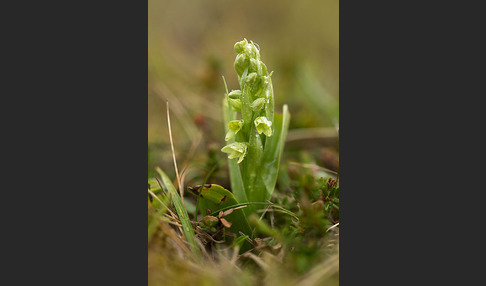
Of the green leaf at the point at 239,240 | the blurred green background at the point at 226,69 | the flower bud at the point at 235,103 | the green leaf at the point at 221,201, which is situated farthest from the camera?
the blurred green background at the point at 226,69

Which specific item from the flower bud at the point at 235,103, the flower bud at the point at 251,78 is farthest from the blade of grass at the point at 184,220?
the flower bud at the point at 251,78

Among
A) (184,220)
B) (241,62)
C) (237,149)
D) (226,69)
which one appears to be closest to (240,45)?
(241,62)

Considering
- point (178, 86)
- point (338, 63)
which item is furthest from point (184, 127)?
point (338, 63)

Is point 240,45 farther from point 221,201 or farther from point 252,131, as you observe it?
point 221,201

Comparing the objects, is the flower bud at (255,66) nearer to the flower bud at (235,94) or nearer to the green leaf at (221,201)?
the flower bud at (235,94)

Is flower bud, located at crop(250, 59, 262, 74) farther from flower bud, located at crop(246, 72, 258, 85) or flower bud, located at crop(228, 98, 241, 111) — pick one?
flower bud, located at crop(228, 98, 241, 111)
